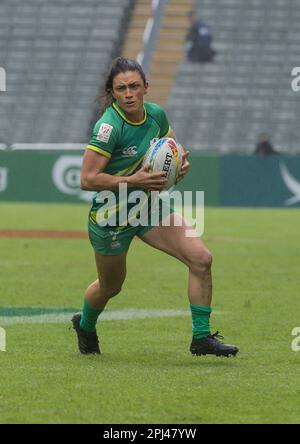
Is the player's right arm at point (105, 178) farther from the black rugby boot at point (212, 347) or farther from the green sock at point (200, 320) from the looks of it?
the black rugby boot at point (212, 347)

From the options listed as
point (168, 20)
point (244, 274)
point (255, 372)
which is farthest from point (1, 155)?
point (255, 372)

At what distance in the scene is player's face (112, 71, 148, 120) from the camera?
8266 mm

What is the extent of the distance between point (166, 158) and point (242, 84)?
91.9ft

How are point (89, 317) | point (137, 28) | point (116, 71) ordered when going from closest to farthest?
point (116, 71) → point (89, 317) → point (137, 28)

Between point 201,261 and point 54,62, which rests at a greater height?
point 54,62

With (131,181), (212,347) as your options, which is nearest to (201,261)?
(212,347)

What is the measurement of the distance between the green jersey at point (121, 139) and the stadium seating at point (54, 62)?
26.9 meters

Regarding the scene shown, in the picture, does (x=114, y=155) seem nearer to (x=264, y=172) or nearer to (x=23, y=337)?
(x=23, y=337)

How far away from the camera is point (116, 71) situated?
841cm

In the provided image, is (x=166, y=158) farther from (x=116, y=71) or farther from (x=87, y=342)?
(x=87, y=342)

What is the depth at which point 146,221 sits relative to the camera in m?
8.50

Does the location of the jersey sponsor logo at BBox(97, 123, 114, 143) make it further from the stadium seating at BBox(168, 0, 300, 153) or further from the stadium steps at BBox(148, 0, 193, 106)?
the stadium steps at BBox(148, 0, 193, 106)

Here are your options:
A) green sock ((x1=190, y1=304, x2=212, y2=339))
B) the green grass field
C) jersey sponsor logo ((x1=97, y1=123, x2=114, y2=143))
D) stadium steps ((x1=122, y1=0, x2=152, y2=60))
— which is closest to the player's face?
jersey sponsor logo ((x1=97, y1=123, x2=114, y2=143))

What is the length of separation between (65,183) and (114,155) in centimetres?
2258
